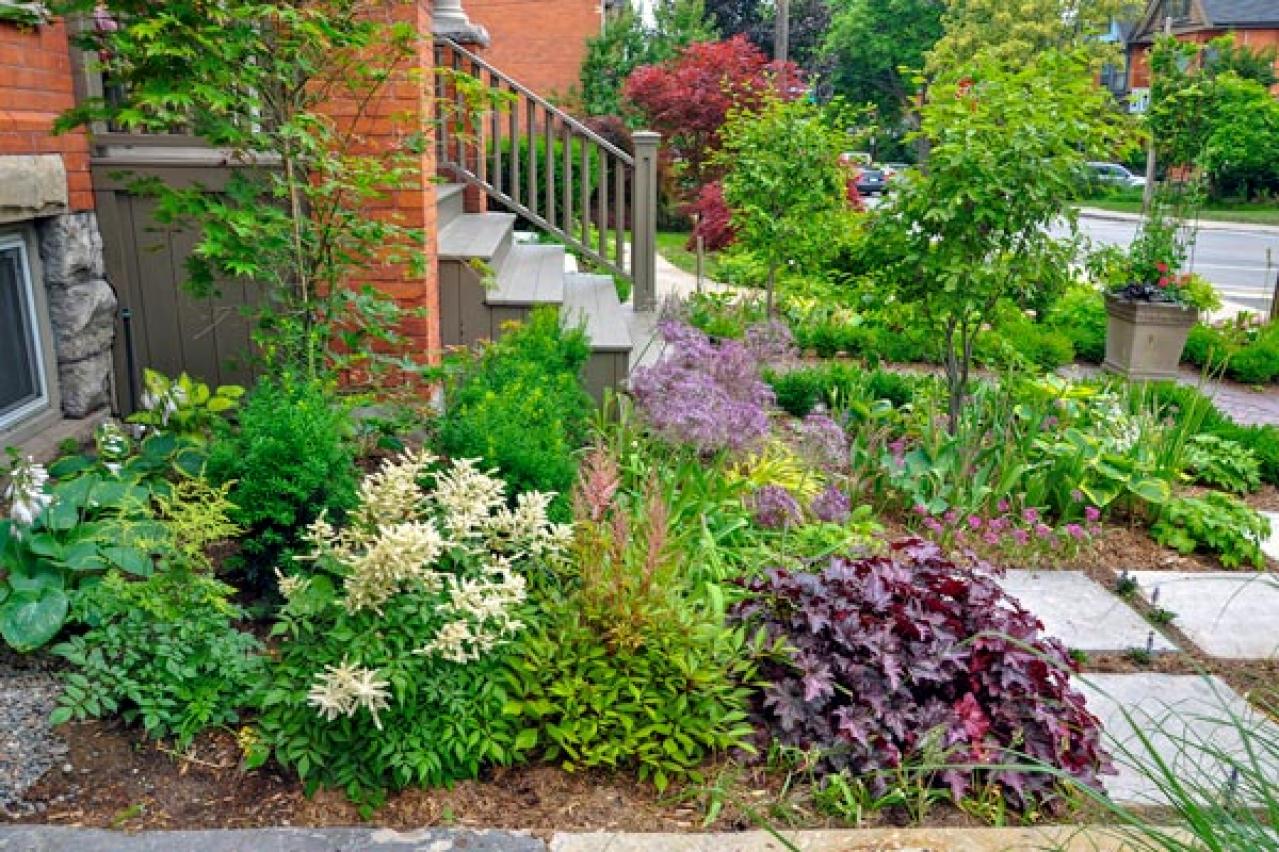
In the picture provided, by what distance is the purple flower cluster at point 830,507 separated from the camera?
13.2 feet

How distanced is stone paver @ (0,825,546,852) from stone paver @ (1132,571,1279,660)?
248 cm

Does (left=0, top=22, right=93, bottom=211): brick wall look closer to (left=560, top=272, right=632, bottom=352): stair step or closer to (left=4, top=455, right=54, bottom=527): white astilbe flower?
(left=4, top=455, right=54, bottom=527): white astilbe flower

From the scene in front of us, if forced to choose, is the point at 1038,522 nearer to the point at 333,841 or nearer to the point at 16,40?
the point at 333,841

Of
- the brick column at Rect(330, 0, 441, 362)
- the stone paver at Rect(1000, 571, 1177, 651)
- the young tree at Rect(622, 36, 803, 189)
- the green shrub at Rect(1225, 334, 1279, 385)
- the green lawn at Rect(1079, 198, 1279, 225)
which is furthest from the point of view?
the green lawn at Rect(1079, 198, 1279, 225)

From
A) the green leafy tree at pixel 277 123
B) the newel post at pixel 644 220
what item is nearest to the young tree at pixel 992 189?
the green leafy tree at pixel 277 123

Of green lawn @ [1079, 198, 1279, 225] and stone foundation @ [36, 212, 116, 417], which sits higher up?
stone foundation @ [36, 212, 116, 417]

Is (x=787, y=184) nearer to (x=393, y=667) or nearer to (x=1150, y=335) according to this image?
(x=1150, y=335)

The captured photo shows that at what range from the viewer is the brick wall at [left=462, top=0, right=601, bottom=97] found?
25.5 metres

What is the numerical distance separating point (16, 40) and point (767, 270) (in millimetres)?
6163

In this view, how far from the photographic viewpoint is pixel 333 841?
2.23 metres

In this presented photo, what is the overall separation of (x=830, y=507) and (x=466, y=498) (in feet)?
5.82

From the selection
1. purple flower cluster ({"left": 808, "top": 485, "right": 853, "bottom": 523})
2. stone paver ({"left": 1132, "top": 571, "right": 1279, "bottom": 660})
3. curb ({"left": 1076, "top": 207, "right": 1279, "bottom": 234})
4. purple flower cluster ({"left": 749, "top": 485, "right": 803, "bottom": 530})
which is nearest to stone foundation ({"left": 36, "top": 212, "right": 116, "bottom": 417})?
purple flower cluster ({"left": 749, "top": 485, "right": 803, "bottom": 530})

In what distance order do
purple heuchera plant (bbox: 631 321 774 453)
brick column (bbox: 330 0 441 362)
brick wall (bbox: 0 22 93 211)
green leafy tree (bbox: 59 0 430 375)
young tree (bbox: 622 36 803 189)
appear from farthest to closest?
young tree (bbox: 622 36 803 189)
brick column (bbox: 330 0 441 362)
purple heuchera plant (bbox: 631 321 774 453)
brick wall (bbox: 0 22 93 211)
green leafy tree (bbox: 59 0 430 375)

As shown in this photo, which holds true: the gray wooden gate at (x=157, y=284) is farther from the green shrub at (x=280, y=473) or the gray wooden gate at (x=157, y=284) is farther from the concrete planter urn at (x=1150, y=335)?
the concrete planter urn at (x=1150, y=335)
